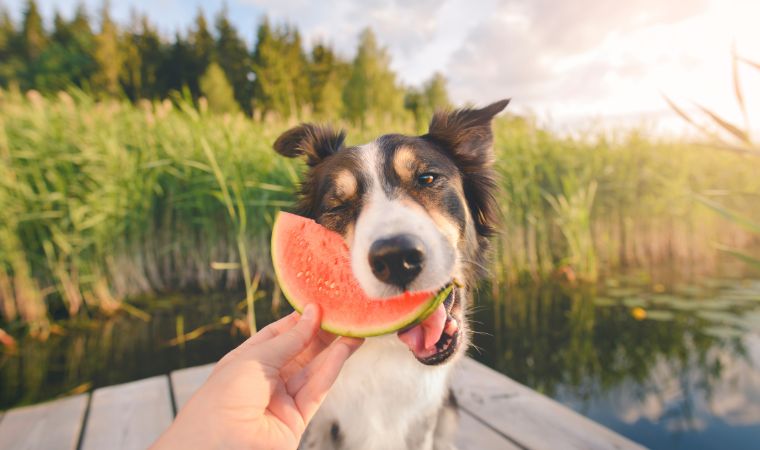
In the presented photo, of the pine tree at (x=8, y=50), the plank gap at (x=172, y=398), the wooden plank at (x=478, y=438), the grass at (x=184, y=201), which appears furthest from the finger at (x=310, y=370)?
the pine tree at (x=8, y=50)

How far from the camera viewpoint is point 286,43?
44219 mm

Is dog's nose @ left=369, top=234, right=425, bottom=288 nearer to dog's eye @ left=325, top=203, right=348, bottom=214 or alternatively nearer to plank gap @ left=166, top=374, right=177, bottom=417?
dog's eye @ left=325, top=203, right=348, bottom=214

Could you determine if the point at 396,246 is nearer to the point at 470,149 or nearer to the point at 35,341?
the point at 470,149

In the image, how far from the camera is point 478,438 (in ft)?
7.11

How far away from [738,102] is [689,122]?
14 centimetres

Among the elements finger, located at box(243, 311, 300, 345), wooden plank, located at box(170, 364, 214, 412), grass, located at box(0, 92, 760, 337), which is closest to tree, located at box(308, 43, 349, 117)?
grass, located at box(0, 92, 760, 337)

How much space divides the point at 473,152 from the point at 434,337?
1.25 m

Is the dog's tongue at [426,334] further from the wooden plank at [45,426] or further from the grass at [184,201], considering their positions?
the grass at [184,201]

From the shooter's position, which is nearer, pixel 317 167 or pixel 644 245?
pixel 317 167

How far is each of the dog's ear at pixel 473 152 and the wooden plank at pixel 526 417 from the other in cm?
102

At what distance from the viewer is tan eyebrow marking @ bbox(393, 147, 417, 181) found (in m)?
2.04

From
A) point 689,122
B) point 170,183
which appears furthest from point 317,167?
point 170,183

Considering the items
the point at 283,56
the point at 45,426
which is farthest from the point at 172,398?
the point at 283,56

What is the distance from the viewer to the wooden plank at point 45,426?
89.2 inches
